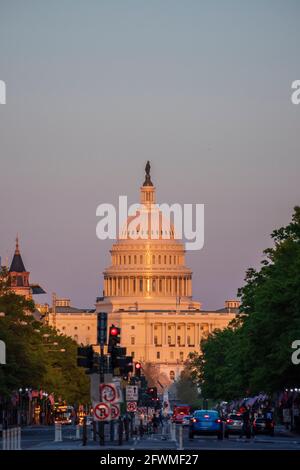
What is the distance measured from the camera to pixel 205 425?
87.6m

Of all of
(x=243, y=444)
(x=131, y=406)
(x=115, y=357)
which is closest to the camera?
(x=115, y=357)

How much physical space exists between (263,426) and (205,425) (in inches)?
693

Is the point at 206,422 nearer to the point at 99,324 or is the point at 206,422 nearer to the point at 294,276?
the point at 294,276

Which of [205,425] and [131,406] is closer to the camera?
[205,425]

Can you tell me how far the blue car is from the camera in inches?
3438

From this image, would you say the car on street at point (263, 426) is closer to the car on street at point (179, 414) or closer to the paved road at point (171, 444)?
the paved road at point (171, 444)

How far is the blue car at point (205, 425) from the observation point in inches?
3438

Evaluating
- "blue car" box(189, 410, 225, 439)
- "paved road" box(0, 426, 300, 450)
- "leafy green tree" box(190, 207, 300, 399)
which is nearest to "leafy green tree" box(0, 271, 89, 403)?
"leafy green tree" box(190, 207, 300, 399)

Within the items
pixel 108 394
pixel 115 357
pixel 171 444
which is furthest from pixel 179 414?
pixel 108 394

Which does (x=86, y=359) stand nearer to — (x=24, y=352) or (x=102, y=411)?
(x=102, y=411)

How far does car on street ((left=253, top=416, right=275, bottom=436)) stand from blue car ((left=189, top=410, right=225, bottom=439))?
47.2 ft
